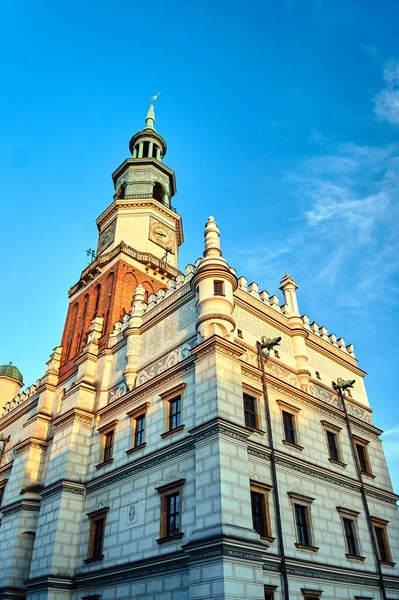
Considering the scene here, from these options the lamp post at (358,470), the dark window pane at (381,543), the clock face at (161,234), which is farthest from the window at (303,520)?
the clock face at (161,234)

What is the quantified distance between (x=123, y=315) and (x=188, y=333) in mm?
7869

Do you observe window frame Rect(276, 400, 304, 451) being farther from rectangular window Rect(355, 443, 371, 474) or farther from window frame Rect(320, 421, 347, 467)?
rectangular window Rect(355, 443, 371, 474)

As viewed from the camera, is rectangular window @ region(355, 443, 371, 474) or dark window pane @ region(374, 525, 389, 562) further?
rectangular window @ region(355, 443, 371, 474)

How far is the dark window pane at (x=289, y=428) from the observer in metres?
22.2

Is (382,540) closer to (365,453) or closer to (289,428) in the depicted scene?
(365,453)

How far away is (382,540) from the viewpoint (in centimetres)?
2375

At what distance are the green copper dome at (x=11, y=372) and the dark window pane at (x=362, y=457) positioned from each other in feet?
99.6

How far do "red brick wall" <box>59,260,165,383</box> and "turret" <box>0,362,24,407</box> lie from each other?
12.5 m

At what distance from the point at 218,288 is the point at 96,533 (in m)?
11.8

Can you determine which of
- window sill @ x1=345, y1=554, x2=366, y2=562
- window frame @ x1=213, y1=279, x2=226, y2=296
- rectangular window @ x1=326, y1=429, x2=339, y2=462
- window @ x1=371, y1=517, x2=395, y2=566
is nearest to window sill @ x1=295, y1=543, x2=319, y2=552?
window sill @ x1=345, y1=554, x2=366, y2=562

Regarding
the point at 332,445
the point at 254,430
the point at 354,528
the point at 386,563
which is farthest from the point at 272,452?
the point at 386,563

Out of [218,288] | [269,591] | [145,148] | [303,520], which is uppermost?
[145,148]

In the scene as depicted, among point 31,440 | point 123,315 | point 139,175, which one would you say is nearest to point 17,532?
point 31,440

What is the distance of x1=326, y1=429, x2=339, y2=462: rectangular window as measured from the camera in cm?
2405
